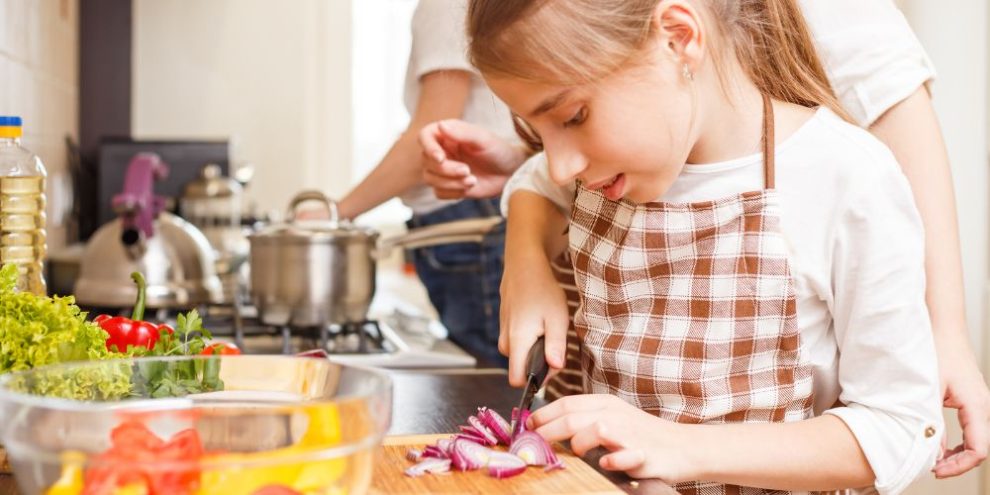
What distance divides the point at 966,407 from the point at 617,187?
1.34ft

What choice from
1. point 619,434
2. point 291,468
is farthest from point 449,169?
point 291,468

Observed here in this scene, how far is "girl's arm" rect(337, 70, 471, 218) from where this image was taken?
1622mm

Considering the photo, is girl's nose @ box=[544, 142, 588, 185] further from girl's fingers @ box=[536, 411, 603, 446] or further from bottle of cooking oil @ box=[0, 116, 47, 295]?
bottle of cooking oil @ box=[0, 116, 47, 295]

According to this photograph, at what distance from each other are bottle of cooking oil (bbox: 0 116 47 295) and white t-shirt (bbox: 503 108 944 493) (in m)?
0.65

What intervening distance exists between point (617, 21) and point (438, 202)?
96 cm

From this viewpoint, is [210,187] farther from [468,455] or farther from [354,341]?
[468,455]

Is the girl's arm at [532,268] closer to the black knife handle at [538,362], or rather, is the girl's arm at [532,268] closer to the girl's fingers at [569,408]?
the black knife handle at [538,362]

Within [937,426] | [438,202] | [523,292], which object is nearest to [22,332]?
[523,292]

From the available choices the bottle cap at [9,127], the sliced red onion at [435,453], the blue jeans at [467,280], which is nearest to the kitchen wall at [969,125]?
the blue jeans at [467,280]

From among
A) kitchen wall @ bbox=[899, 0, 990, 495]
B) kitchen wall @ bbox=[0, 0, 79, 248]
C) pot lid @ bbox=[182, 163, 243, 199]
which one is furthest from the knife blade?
→ pot lid @ bbox=[182, 163, 243, 199]

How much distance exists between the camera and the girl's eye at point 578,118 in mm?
867

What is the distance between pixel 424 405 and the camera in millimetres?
1168

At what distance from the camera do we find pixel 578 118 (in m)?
0.87

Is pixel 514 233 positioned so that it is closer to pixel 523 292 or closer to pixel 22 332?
pixel 523 292
